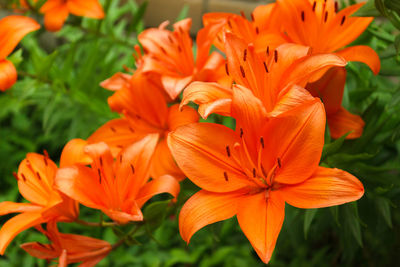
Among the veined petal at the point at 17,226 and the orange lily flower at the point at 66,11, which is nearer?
the veined petal at the point at 17,226

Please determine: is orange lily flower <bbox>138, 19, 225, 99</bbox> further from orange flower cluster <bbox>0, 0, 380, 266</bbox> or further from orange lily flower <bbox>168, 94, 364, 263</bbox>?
orange lily flower <bbox>168, 94, 364, 263</bbox>

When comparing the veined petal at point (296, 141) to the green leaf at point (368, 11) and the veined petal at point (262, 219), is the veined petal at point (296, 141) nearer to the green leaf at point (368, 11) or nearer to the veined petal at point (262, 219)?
the veined petal at point (262, 219)

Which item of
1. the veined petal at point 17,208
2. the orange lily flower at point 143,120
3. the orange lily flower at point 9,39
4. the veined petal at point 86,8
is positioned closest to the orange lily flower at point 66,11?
the veined petal at point 86,8

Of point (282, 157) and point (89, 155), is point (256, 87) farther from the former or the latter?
point (89, 155)

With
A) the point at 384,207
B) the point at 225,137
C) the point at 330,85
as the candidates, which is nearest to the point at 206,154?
the point at 225,137

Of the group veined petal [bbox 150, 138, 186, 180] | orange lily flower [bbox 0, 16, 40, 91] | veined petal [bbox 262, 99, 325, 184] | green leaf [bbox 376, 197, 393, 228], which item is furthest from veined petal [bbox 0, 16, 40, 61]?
green leaf [bbox 376, 197, 393, 228]
